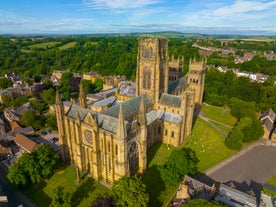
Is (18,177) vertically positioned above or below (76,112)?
below

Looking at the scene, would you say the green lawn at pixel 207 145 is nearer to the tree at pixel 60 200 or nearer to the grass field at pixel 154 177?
the grass field at pixel 154 177

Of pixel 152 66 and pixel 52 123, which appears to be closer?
pixel 152 66

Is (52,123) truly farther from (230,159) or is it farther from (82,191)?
(230,159)

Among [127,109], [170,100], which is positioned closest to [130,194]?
[127,109]

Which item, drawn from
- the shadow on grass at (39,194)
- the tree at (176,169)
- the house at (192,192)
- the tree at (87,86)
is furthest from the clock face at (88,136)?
the tree at (87,86)

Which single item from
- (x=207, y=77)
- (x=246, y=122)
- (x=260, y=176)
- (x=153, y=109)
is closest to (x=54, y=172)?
(x=153, y=109)

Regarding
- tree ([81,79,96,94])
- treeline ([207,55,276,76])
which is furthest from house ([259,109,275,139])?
treeline ([207,55,276,76])

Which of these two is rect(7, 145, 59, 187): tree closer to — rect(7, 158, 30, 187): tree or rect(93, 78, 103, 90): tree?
rect(7, 158, 30, 187): tree
